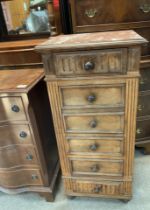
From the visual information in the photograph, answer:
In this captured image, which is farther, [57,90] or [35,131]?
[35,131]

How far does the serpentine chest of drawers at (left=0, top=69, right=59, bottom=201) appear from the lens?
1.18 meters

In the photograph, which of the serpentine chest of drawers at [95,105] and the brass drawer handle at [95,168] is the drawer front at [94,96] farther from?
the brass drawer handle at [95,168]

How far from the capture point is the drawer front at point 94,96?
1063 mm

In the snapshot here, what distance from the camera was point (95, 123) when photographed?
117 centimetres

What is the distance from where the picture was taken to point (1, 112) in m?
1.22

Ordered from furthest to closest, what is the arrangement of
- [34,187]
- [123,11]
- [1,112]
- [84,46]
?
[34,187] < [123,11] < [1,112] < [84,46]

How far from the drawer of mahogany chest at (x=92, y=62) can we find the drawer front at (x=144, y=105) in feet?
2.21

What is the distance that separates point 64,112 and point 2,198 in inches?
38.2

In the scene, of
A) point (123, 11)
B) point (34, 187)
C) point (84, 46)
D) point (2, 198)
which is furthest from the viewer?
point (2, 198)

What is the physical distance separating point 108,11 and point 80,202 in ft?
4.49

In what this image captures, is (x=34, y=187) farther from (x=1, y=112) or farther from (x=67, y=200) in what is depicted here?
(x=1, y=112)

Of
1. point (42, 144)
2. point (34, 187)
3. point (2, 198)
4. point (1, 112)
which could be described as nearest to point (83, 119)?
point (42, 144)

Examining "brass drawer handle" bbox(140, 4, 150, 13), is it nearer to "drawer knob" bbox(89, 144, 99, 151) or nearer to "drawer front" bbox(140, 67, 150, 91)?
"drawer front" bbox(140, 67, 150, 91)

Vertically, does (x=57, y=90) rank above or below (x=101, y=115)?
above
